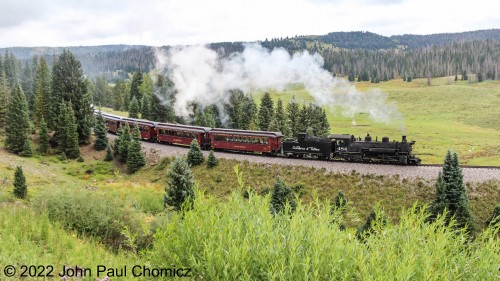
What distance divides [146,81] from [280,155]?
84.9m

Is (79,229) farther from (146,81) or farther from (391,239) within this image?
(146,81)

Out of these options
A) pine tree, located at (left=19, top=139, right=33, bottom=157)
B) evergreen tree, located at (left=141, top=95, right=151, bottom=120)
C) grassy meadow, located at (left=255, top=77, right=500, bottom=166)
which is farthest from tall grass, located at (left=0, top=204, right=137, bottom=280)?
evergreen tree, located at (left=141, top=95, right=151, bottom=120)

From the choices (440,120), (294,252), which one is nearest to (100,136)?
(294,252)

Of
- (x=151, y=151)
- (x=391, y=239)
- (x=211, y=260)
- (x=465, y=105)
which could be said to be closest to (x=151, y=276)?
(x=211, y=260)

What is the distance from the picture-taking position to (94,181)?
4366 cm

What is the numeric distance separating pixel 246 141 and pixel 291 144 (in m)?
5.77

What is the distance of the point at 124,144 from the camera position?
51.0 m

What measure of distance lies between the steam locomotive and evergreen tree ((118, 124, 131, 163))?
3060 mm

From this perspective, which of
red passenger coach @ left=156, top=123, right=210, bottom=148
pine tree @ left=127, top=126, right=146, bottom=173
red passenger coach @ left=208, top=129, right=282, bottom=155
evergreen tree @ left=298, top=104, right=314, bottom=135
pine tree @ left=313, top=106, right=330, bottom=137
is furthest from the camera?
evergreen tree @ left=298, top=104, right=314, bottom=135

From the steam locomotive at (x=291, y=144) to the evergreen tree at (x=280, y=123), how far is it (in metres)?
21.4

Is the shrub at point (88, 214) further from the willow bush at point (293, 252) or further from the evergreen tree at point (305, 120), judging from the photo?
the evergreen tree at point (305, 120)

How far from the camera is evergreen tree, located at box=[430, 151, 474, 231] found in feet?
88.0

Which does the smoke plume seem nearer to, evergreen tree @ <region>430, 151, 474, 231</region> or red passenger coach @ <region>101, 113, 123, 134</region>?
red passenger coach @ <region>101, 113, 123, 134</region>

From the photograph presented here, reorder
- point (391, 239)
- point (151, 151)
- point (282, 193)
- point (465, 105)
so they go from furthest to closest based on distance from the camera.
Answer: point (465, 105)
point (151, 151)
point (282, 193)
point (391, 239)
